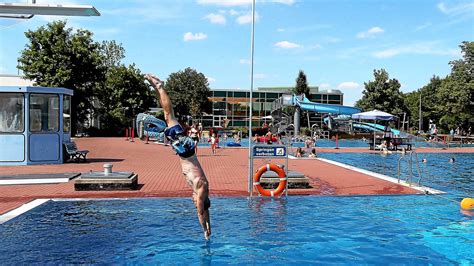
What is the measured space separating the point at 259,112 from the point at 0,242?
74.7m

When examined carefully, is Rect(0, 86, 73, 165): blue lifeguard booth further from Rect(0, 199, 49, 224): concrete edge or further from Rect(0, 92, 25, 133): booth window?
Rect(0, 199, 49, 224): concrete edge

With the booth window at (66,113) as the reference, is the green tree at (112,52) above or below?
above

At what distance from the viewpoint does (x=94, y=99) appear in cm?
5459

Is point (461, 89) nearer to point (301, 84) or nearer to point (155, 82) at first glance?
point (301, 84)

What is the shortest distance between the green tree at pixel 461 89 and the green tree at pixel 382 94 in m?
10.7

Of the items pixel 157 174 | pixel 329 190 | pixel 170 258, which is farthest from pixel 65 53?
pixel 170 258

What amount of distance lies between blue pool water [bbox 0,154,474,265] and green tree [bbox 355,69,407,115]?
194 feet

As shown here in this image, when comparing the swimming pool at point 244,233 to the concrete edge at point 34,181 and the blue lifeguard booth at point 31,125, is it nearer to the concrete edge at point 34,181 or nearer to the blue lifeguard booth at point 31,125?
the concrete edge at point 34,181

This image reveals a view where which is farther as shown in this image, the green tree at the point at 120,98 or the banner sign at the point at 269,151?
the green tree at the point at 120,98

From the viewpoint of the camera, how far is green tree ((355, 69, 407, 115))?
6806 centimetres

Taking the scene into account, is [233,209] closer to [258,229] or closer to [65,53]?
[258,229]

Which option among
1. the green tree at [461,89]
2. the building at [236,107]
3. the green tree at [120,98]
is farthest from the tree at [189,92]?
the green tree at [461,89]

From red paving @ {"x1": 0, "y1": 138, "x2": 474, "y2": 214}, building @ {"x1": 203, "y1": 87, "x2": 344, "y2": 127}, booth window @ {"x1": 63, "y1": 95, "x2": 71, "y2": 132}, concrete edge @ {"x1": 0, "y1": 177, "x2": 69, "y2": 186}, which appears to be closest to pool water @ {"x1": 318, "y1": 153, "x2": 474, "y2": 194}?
red paving @ {"x1": 0, "y1": 138, "x2": 474, "y2": 214}

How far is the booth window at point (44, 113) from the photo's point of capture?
18.2m
